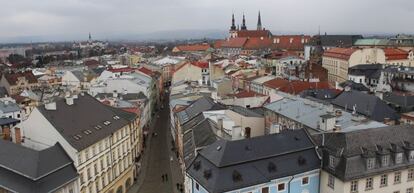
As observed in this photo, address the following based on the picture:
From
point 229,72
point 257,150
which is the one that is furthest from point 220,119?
point 229,72

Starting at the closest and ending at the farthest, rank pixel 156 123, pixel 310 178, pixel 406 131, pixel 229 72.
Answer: pixel 310 178, pixel 406 131, pixel 156 123, pixel 229 72

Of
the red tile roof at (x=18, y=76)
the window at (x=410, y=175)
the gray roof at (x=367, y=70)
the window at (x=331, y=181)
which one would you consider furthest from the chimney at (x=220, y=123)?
the red tile roof at (x=18, y=76)

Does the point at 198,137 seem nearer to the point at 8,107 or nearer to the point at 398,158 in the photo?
the point at 398,158

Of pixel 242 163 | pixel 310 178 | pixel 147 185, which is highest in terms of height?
pixel 242 163

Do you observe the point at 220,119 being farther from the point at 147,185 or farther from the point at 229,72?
the point at 229,72

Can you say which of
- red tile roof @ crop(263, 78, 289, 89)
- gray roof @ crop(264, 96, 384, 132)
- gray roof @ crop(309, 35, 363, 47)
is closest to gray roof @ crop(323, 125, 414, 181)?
gray roof @ crop(264, 96, 384, 132)

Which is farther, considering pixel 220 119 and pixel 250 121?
pixel 250 121

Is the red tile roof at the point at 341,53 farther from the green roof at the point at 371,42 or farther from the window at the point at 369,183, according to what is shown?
the window at the point at 369,183

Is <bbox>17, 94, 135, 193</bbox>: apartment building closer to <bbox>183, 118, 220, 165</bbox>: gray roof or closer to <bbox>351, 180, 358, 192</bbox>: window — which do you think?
<bbox>183, 118, 220, 165</bbox>: gray roof
